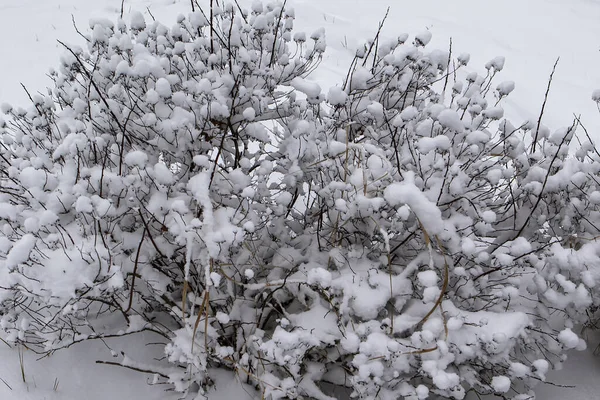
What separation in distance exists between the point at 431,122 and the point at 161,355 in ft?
6.16

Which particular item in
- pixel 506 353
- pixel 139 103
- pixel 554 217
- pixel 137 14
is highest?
pixel 137 14

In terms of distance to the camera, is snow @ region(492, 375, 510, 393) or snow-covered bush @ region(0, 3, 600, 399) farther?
snow-covered bush @ region(0, 3, 600, 399)

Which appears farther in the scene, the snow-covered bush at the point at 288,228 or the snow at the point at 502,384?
the snow-covered bush at the point at 288,228

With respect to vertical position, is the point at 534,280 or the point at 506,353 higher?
the point at 534,280

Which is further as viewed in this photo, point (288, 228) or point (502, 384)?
point (288, 228)

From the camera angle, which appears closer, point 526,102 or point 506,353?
point 506,353

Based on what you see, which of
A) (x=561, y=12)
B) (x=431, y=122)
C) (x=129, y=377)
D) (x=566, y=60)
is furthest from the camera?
(x=561, y=12)

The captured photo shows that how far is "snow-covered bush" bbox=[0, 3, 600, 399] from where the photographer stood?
184 cm

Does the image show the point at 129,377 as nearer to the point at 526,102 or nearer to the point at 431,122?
the point at 431,122

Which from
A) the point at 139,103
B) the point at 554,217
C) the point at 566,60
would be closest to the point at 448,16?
the point at 566,60

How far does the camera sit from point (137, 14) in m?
2.13

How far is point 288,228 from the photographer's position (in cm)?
256

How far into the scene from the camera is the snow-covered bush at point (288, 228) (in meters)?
1.84

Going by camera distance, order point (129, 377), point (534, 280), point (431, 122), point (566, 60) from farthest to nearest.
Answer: point (566, 60) < point (129, 377) < point (431, 122) < point (534, 280)
